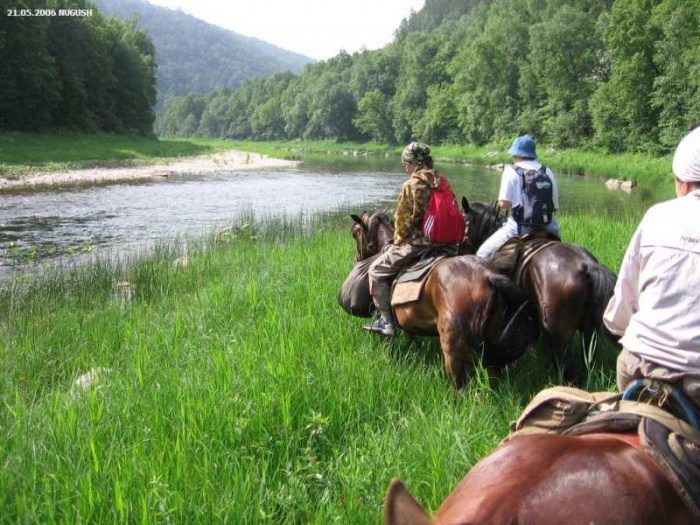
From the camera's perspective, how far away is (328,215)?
53.6 ft

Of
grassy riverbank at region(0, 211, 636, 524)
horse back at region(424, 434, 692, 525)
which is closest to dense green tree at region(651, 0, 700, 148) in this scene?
grassy riverbank at region(0, 211, 636, 524)

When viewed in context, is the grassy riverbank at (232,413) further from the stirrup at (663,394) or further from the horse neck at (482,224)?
the horse neck at (482,224)

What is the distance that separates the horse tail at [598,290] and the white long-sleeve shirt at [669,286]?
2654 mm

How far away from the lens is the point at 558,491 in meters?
1.81

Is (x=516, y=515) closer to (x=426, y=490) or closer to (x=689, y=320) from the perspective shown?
(x=689, y=320)

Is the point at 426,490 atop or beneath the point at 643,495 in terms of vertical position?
beneath

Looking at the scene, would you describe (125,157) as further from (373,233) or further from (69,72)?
(373,233)

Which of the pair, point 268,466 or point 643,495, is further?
point 268,466

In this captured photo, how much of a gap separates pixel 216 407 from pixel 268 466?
0.55 m

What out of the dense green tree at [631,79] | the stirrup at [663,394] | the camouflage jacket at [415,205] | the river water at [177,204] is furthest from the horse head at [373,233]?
the dense green tree at [631,79]

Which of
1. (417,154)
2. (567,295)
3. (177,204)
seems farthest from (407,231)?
(177,204)

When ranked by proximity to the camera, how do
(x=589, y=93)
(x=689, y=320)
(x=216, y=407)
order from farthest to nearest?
(x=589, y=93), (x=216, y=407), (x=689, y=320)

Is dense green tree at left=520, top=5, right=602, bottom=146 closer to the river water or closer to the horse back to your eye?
the river water

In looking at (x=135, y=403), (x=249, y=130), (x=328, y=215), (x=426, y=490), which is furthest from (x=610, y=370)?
(x=249, y=130)
